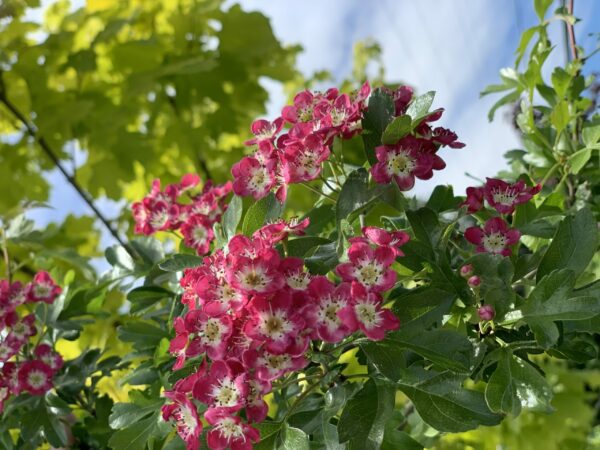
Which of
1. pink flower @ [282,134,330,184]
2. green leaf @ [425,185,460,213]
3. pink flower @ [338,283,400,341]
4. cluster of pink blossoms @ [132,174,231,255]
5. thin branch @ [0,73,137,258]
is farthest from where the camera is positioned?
thin branch @ [0,73,137,258]

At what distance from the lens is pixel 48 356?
93cm

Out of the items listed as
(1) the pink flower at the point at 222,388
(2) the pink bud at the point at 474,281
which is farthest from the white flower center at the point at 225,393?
(2) the pink bud at the point at 474,281

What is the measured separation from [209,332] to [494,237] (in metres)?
0.28

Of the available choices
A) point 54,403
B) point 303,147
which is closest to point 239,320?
point 303,147

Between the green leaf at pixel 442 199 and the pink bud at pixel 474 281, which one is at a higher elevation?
the green leaf at pixel 442 199

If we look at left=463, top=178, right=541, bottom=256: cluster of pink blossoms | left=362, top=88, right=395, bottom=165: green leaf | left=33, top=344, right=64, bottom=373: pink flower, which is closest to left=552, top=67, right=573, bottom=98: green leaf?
left=463, top=178, right=541, bottom=256: cluster of pink blossoms

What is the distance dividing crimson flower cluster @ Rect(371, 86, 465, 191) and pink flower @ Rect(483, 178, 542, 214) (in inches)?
2.4

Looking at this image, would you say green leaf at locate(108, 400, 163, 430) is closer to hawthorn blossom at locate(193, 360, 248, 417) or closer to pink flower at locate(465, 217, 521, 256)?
hawthorn blossom at locate(193, 360, 248, 417)

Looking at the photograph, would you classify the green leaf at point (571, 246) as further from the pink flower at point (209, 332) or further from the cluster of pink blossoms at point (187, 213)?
the cluster of pink blossoms at point (187, 213)

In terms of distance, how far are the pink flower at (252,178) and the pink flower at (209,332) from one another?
0.47ft

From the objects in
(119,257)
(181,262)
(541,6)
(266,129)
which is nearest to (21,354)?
(119,257)

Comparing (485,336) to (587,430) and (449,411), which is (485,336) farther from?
(587,430)

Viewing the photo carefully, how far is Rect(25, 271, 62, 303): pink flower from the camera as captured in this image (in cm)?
97

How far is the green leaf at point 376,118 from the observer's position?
2.00ft
